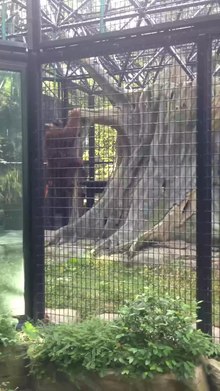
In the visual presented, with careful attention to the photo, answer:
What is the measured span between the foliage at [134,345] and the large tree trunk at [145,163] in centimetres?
116

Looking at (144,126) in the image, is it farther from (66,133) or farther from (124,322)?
(124,322)

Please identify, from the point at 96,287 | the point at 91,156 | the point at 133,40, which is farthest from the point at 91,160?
the point at 133,40

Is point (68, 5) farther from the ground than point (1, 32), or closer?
farther from the ground

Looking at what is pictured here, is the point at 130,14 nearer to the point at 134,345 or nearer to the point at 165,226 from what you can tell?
the point at 165,226

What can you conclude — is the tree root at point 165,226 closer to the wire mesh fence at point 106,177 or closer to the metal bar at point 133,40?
the wire mesh fence at point 106,177

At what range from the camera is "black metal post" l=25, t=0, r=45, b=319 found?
4242 millimetres

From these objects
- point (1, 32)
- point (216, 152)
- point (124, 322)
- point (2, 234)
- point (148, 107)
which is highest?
point (1, 32)

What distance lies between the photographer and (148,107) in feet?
17.9

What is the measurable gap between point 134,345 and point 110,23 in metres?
3.63

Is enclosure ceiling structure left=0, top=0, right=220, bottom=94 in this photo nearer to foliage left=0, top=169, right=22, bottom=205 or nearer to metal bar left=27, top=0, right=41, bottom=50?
metal bar left=27, top=0, right=41, bottom=50

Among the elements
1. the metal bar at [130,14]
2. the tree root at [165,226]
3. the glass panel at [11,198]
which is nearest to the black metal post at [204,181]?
the glass panel at [11,198]

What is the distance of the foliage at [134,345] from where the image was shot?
303cm

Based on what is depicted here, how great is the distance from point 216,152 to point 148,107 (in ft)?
5.83

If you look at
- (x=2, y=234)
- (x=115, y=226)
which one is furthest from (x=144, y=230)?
(x=2, y=234)
